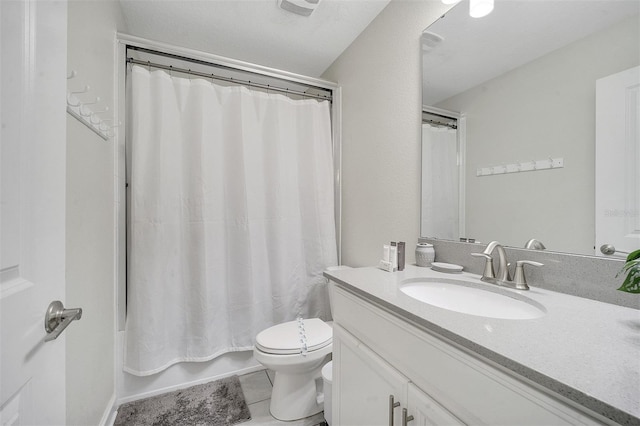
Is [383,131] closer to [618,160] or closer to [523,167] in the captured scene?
[523,167]

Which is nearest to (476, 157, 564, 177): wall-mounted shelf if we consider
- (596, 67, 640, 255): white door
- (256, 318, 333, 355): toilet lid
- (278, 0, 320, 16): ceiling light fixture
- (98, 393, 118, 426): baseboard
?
(596, 67, 640, 255): white door

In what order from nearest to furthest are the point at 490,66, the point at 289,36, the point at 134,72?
1. the point at 490,66
2. the point at 134,72
3. the point at 289,36

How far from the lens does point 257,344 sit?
1.44 meters

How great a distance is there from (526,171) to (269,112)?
163 centimetres

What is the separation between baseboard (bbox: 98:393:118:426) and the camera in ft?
4.38

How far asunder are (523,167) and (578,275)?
0.40 m

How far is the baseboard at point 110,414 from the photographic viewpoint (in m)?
1.33

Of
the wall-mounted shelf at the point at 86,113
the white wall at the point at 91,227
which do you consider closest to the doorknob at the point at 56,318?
the white wall at the point at 91,227

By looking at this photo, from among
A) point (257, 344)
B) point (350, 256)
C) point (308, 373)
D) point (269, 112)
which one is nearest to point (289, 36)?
point (269, 112)

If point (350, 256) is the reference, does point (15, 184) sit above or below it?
above

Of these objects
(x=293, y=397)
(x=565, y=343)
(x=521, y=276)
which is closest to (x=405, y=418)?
(x=565, y=343)

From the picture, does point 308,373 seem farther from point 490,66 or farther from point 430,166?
point 490,66

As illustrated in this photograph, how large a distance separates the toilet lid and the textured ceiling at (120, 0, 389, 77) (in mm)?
1933

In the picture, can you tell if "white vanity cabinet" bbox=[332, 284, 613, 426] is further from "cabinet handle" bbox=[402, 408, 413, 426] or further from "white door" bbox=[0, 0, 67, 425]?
"white door" bbox=[0, 0, 67, 425]
